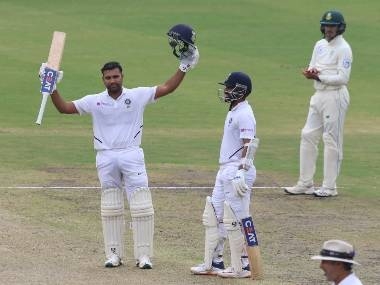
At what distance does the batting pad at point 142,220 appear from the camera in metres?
12.0

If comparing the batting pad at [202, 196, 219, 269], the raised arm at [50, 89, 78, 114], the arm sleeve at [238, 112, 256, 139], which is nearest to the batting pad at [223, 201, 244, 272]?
the batting pad at [202, 196, 219, 269]

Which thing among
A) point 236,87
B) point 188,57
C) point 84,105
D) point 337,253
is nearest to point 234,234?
point 236,87

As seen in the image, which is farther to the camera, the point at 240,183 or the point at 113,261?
the point at 113,261

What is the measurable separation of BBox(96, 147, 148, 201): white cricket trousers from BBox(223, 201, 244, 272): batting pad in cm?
95

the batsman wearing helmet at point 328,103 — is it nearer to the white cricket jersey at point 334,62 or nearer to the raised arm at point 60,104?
the white cricket jersey at point 334,62

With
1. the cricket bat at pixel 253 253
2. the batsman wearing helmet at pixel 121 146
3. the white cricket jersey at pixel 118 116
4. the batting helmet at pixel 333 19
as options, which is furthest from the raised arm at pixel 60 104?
the batting helmet at pixel 333 19

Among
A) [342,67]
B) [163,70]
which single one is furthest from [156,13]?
[342,67]

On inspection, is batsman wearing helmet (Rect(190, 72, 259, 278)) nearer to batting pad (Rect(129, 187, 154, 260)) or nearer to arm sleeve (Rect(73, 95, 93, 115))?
batting pad (Rect(129, 187, 154, 260))

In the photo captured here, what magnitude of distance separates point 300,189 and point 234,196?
4.98 meters

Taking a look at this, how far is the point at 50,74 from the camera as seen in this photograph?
39.2 ft

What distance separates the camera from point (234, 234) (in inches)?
460

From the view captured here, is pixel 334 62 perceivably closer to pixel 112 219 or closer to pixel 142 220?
pixel 142 220

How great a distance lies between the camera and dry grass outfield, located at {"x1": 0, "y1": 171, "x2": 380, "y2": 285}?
11750 millimetres

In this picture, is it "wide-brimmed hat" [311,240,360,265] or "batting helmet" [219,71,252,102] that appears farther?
"batting helmet" [219,71,252,102]
